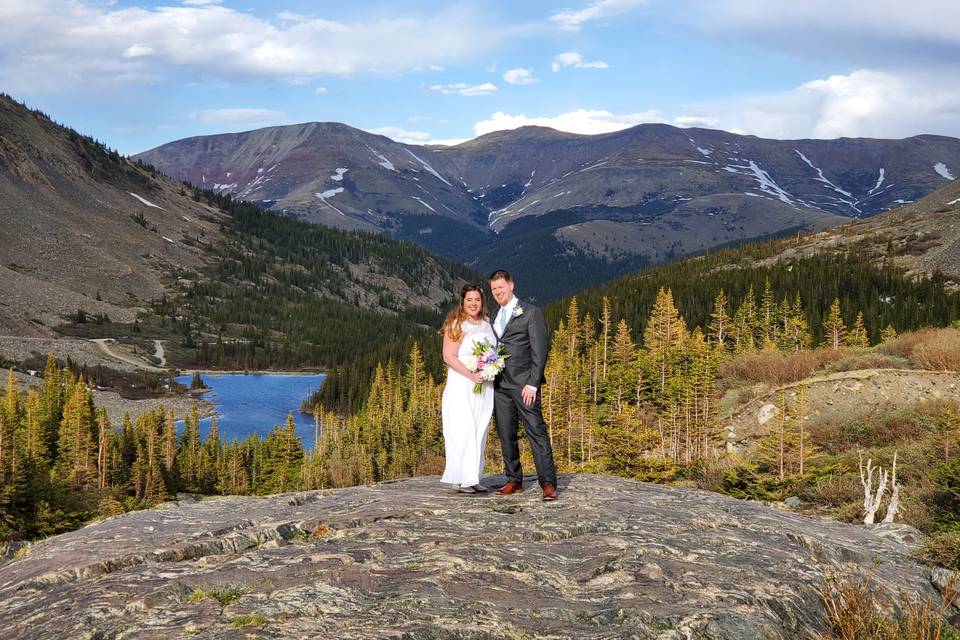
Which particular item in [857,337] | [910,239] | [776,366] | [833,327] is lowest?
[857,337]

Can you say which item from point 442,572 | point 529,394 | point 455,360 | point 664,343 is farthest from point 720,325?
point 442,572

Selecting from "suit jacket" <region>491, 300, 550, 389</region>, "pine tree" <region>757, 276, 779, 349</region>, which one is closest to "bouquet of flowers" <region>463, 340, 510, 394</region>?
"suit jacket" <region>491, 300, 550, 389</region>

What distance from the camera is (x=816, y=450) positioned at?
85.1 ft

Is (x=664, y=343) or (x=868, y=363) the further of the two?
(x=664, y=343)

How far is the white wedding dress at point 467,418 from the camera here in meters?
12.9

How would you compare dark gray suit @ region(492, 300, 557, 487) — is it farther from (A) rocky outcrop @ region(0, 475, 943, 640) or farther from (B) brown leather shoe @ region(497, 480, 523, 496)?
(A) rocky outcrop @ region(0, 475, 943, 640)

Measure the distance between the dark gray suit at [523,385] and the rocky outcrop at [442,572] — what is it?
3.56 feet

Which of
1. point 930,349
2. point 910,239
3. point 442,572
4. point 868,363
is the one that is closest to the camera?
point 442,572

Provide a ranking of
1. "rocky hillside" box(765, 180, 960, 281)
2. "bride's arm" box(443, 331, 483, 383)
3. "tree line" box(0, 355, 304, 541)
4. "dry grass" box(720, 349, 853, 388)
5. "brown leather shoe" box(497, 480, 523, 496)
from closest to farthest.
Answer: "bride's arm" box(443, 331, 483, 383) < "brown leather shoe" box(497, 480, 523, 496) < "dry grass" box(720, 349, 853, 388) < "tree line" box(0, 355, 304, 541) < "rocky hillside" box(765, 180, 960, 281)

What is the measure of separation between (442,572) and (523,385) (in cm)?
513

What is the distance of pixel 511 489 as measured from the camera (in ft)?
42.9

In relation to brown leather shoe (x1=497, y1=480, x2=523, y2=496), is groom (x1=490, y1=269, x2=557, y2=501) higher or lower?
higher

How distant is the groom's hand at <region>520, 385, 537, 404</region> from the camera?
12.3m

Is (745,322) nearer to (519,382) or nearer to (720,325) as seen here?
(720,325)
